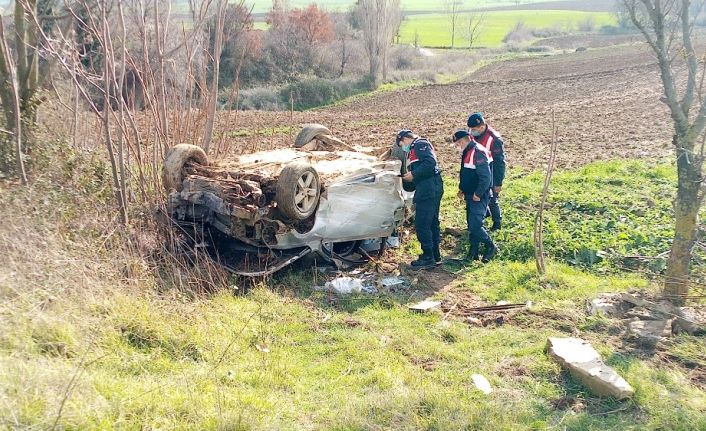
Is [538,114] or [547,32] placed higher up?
[547,32]

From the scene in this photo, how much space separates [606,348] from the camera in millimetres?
5102

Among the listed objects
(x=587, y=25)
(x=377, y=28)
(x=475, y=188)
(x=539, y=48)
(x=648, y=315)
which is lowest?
(x=648, y=315)

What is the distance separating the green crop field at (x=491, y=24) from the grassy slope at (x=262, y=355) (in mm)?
62641

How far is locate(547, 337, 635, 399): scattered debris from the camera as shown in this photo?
4293mm

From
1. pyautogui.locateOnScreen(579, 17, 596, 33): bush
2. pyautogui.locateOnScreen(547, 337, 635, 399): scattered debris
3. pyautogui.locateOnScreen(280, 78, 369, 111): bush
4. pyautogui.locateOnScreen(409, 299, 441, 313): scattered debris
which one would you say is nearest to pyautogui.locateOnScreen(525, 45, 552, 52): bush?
pyautogui.locateOnScreen(579, 17, 596, 33): bush

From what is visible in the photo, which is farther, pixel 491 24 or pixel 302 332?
pixel 491 24

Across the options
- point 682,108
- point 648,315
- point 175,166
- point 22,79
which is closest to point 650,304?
point 648,315

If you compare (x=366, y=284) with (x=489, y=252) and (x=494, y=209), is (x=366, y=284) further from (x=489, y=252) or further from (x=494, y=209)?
(x=494, y=209)

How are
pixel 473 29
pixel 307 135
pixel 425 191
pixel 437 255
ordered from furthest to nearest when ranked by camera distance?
1. pixel 473 29
2. pixel 307 135
3. pixel 437 255
4. pixel 425 191

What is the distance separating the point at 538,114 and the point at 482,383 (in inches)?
692

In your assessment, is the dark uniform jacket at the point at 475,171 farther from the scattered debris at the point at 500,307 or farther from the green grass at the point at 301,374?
the green grass at the point at 301,374

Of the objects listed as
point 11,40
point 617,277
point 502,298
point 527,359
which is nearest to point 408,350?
point 527,359

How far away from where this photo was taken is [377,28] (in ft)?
124

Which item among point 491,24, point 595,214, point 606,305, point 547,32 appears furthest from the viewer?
point 491,24
